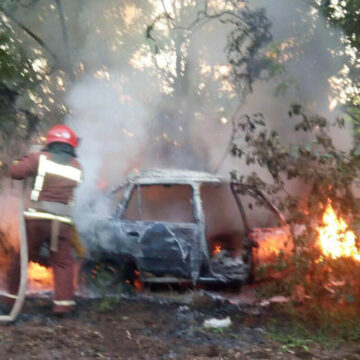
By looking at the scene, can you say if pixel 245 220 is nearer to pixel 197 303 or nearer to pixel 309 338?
pixel 197 303

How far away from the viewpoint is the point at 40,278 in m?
7.02

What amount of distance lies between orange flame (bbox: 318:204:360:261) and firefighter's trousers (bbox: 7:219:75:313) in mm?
2483

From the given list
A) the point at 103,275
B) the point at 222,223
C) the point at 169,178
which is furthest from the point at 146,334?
the point at 222,223

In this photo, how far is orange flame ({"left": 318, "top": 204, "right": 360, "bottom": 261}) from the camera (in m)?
4.89

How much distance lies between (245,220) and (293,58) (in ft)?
10.6

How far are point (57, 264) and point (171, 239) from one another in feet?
4.95

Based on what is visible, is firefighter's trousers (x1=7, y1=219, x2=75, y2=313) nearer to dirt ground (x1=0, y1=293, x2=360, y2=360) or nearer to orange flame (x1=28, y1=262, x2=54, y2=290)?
dirt ground (x1=0, y1=293, x2=360, y2=360)

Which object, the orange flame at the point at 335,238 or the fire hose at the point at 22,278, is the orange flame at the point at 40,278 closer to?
the fire hose at the point at 22,278

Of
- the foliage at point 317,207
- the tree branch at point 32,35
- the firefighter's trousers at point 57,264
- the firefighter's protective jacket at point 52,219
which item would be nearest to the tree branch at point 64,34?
the tree branch at point 32,35

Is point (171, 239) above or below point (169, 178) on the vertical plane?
below

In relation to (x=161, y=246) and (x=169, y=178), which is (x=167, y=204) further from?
(x=161, y=246)

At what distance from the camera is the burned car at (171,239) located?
20.2 ft

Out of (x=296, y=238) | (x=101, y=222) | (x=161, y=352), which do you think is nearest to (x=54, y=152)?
(x=101, y=222)

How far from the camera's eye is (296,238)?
17.4 ft
